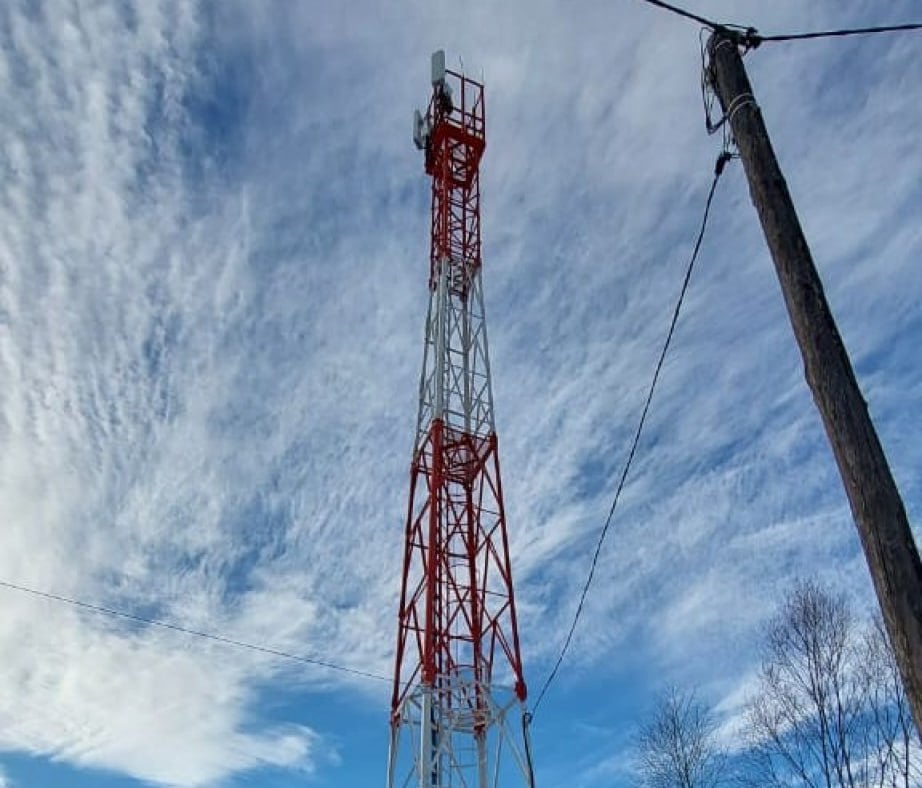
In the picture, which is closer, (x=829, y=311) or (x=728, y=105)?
(x=829, y=311)

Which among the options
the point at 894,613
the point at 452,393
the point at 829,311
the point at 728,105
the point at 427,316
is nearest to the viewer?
the point at 894,613

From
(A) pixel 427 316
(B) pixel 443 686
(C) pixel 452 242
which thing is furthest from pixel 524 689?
(C) pixel 452 242

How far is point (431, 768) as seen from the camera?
16.0 m

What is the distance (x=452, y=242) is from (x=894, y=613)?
65.2 ft

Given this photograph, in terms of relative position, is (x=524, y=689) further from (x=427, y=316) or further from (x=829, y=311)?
(x=829, y=311)

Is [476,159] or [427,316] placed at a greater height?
[476,159]

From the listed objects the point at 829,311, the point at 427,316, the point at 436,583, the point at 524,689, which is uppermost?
the point at 427,316

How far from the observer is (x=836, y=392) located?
16.9 ft

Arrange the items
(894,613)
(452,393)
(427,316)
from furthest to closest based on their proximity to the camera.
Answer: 1. (427,316)
2. (452,393)
3. (894,613)

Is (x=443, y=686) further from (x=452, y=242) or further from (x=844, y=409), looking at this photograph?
(x=844, y=409)

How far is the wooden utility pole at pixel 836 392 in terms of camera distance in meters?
4.45

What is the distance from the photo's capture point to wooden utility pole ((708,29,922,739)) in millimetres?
4453

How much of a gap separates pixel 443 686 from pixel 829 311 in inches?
547

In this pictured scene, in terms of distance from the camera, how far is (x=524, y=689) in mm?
17234
